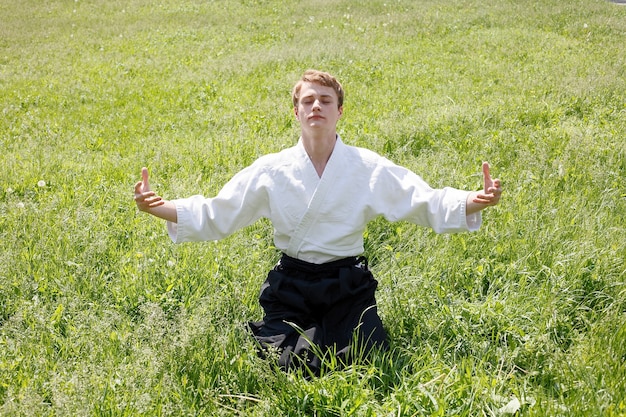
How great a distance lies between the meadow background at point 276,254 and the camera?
9.72ft

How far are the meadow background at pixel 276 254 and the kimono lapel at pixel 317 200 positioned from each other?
23.7 inches

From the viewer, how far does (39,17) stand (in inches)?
667

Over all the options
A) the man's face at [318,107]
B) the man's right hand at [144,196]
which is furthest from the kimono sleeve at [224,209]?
the man's face at [318,107]

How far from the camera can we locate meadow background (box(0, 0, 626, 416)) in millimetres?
2963

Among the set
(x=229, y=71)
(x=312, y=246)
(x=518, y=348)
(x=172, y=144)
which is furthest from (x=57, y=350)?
(x=229, y=71)

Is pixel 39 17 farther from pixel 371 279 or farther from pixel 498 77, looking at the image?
pixel 371 279

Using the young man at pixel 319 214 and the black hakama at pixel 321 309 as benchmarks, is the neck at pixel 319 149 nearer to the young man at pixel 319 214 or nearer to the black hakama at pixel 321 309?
the young man at pixel 319 214

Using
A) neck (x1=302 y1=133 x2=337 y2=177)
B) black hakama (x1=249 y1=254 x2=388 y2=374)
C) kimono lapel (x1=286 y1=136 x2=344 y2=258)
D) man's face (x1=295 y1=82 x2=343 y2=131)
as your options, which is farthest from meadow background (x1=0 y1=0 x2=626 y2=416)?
man's face (x1=295 y1=82 x2=343 y2=131)

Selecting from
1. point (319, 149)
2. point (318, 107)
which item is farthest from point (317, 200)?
point (318, 107)

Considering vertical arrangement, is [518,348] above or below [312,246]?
below

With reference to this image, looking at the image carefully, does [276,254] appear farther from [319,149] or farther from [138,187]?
[138,187]

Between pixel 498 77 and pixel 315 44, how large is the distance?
3977mm

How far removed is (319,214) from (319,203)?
58mm

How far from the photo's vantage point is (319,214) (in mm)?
3361
